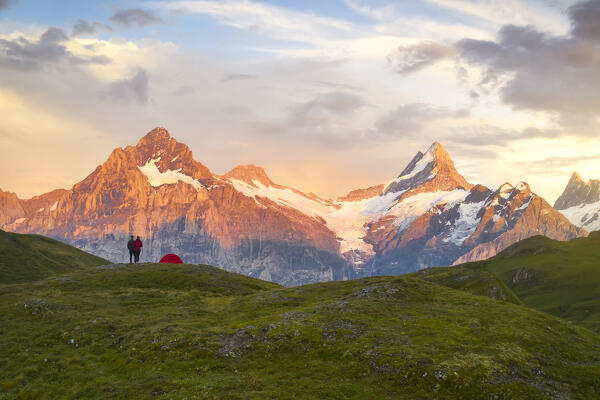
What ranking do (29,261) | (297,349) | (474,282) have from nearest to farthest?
1. (297,349)
2. (474,282)
3. (29,261)

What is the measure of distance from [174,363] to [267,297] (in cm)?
2987

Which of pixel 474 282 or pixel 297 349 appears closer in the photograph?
pixel 297 349

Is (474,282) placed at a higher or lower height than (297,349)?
higher

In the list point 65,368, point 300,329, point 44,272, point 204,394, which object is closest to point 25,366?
point 65,368

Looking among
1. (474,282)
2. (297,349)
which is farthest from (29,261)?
(297,349)

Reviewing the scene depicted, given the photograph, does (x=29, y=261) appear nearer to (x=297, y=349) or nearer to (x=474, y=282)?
(x=474, y=282)

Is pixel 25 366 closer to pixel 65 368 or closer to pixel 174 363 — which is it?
pixel 65 368

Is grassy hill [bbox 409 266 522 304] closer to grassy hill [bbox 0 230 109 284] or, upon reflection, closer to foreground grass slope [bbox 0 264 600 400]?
foreground grass slope [bbox 0 264 600 400]

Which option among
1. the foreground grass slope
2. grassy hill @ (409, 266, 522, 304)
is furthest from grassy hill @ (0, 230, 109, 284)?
grassy hill @ (409, 266, 522, 304)

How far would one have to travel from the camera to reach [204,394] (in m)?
36.3

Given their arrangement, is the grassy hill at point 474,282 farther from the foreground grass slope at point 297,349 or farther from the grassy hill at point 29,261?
the grassy hill at point 29,261

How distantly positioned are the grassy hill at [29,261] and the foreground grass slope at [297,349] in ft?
303

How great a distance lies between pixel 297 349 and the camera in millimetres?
46531

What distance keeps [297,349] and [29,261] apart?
6160 inches
